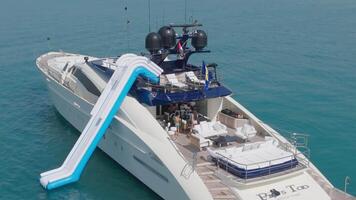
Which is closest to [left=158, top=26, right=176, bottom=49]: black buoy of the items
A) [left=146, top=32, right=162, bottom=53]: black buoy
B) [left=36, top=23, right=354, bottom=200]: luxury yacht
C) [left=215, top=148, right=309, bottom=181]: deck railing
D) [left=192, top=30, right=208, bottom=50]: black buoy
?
[left=36, top=23, right=354, bottom=200]: luxury yacht

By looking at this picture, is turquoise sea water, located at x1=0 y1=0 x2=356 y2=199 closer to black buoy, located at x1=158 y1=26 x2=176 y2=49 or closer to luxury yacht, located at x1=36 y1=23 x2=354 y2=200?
luxury yacht, located at x1=36 y1=23 x2=354 y2=200

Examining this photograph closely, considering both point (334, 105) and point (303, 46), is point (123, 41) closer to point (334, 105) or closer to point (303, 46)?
point (303, 46)

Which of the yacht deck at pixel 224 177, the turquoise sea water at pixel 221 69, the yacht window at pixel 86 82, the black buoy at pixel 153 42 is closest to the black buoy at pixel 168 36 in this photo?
the black buoy at pixel 153 42

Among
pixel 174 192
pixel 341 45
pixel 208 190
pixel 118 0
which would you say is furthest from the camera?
pixel 118 0

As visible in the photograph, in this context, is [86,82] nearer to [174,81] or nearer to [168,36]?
[168,36]

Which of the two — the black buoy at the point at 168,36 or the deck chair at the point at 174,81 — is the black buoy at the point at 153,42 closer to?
the black buoy at the point at 168,36

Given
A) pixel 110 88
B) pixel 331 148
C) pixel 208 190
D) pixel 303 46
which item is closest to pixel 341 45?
pixel 303 46
